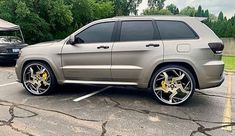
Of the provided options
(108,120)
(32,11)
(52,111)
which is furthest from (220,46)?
(32,11)

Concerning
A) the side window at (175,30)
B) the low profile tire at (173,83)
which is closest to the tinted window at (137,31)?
the side window at (175,30)

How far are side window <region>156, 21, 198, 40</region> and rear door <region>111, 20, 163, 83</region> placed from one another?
0.46 feet

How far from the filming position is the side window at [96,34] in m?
6.44

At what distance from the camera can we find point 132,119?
520cm

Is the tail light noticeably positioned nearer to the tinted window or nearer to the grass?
the tinted window

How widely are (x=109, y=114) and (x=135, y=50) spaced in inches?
56.3

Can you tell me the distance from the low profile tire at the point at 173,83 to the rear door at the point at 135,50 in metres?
0.27

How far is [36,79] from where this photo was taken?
685 cm

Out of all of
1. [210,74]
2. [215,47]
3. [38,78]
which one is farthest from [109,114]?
[215,47]

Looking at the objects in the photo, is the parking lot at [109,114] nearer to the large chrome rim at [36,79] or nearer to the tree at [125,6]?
the large chrome rim at [36,79]

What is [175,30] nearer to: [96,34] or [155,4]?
[96,34]

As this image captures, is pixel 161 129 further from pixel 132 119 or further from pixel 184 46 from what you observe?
pixel 184 46

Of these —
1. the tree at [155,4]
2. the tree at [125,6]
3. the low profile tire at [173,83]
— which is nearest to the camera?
the low profile tire at [173,83]

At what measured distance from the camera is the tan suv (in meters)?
5.92
